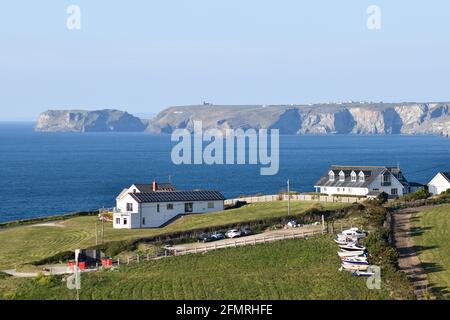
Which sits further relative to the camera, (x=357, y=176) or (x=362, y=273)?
(x=357, y=176)

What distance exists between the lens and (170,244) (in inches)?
2589

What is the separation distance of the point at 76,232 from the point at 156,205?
316 inches

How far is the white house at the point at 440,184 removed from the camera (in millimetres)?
92875

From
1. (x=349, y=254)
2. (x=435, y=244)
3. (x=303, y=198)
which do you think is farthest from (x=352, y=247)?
(x=303, y=198)

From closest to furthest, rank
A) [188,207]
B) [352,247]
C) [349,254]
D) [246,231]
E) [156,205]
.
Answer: [349,254], [352,247], [246,231], [156,205], [188,207]

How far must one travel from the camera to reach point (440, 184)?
307 ft

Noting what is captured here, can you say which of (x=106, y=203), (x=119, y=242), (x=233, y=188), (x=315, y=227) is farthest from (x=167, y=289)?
(x=233, y=188)

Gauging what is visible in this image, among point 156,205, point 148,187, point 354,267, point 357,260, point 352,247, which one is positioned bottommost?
point 354,267

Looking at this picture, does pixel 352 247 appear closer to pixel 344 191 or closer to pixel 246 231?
pixel 246 231

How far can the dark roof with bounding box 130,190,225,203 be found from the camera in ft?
262

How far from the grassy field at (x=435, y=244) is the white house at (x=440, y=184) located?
55.9ft

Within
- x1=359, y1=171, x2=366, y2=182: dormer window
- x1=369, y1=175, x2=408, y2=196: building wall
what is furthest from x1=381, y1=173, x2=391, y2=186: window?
x1=359, y1=171, x2=366, y2=182: dormer window

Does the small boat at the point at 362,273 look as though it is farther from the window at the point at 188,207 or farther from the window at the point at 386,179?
the window at the point at 386,179
